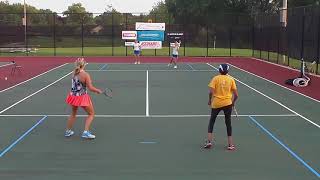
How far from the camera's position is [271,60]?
40438 mm

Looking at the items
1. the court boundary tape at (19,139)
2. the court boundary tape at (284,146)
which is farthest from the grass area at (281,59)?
the court boundary tape at (19,139)

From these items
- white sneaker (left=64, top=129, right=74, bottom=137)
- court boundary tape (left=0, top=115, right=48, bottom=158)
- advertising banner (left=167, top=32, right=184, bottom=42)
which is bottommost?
court boundary tape (left=0, top=115, right=48, bottom=158)

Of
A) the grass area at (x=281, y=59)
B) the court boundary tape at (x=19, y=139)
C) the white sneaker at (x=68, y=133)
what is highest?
the grass area at (x=281, y=59)

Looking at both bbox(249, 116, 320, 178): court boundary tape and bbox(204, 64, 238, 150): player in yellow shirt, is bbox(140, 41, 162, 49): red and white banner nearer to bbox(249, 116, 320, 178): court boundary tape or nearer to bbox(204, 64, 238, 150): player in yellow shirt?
bbox(249, 116, 320, 178): court boundary tape

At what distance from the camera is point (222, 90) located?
999 centimetres

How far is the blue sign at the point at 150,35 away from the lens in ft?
155

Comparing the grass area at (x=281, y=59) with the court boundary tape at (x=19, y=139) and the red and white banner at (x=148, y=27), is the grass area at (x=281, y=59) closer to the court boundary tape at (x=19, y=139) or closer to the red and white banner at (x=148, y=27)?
the red and white banner at (x=148, y=27)

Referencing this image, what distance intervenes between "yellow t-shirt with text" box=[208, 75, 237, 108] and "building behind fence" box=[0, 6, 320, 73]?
2281cm

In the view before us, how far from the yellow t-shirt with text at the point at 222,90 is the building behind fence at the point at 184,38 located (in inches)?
898

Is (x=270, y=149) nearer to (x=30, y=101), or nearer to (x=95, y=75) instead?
(x=30, y=101)

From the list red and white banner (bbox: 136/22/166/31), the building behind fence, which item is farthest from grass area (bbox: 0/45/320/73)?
red and white banner (bbox: 136/22/166/31)

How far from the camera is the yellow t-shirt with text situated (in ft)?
32.7

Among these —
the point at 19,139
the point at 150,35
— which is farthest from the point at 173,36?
the point at 19,139

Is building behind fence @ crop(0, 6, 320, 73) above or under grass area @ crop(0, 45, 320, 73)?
above
